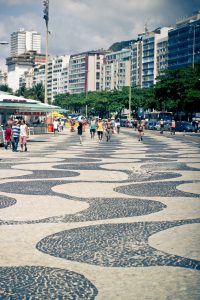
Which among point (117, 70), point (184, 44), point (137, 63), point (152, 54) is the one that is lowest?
point (117, 70)

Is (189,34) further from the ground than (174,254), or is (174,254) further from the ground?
(189,34)

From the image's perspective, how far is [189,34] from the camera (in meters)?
141

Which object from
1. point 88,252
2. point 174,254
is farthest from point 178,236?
point 88,252

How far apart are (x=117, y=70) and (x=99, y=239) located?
18221 centimetres

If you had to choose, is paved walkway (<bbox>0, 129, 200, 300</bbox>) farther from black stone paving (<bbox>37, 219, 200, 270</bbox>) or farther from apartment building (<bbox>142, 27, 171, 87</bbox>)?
apartment building (<bbox>142, 27, 171, 87</bbox>)

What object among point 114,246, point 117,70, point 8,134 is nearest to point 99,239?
point 114,246

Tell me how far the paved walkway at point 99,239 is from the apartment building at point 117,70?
170 metres

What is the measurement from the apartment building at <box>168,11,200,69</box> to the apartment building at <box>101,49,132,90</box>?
3055 centimetres

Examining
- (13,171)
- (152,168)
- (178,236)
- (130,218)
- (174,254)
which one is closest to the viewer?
(174,254)

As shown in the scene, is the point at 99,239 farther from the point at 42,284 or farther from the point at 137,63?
the point at 137,63

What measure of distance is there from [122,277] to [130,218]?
2765 millimetres

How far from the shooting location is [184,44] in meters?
144

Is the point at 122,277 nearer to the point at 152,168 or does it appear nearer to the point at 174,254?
A: the point at 174,254

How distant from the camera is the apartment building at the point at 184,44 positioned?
138m
